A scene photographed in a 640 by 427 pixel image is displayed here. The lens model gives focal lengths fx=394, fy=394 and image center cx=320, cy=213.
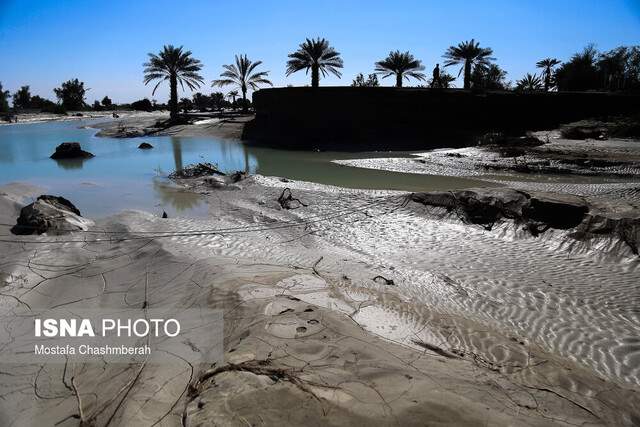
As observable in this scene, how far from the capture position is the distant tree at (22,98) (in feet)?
258

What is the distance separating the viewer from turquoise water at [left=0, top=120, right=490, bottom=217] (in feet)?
40.8

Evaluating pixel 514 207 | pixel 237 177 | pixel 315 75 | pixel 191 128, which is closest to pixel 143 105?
pixel 191 128

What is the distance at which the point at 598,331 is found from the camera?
500cm

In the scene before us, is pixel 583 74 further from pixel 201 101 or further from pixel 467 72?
pixel 201 101

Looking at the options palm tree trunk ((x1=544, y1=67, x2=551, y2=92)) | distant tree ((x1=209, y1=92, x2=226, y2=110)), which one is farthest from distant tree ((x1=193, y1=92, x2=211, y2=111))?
palm tree trunk ((x1=544, y1=67, x2=551, y2=92))

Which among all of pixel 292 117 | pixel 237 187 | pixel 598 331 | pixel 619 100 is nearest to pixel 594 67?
pixel 619 100

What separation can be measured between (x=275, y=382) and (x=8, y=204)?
11.2 meters

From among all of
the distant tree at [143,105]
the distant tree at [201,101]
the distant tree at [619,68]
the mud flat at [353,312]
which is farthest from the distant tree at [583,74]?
the distant tree at [143,105]

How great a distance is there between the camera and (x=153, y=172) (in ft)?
58.3

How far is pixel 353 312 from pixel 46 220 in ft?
24.0

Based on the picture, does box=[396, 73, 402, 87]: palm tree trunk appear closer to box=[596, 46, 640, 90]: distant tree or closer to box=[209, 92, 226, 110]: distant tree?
box=[596, 46, 640, 90]: distant tree

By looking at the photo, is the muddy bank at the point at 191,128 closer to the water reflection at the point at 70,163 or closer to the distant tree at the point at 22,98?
the water reflection at the point at 70,163

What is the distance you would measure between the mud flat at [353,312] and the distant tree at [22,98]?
8884 centimetres

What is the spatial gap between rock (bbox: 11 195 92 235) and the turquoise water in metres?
1.73
